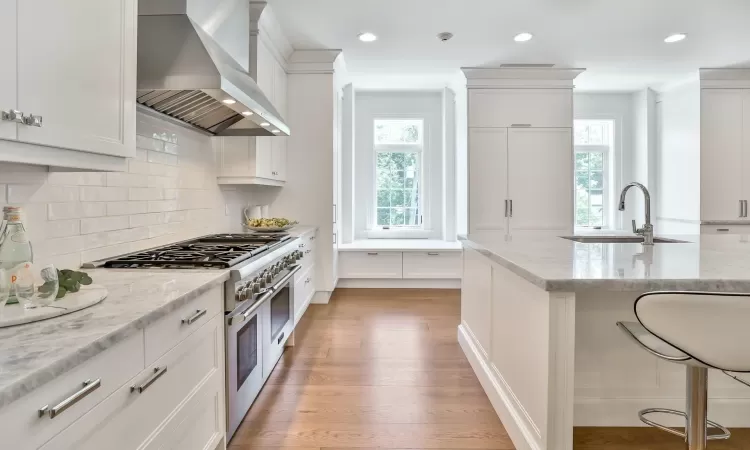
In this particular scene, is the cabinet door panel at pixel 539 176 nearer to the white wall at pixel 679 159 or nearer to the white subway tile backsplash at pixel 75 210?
the white wall at pixel 679 159

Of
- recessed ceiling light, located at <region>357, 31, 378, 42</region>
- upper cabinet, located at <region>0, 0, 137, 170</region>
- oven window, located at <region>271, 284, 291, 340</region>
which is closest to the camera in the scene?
upper cabinet, located at <region>0, 0, 137, 170</region>

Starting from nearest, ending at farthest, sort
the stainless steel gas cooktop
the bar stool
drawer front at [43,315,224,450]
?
drawer front at [43,315,224,450] < the bar stool < the stainless steel gas cooktop

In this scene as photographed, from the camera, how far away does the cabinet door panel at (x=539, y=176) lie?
507 cm

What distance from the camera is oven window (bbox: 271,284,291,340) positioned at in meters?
2.55

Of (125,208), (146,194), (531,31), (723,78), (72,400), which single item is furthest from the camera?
(723,78)

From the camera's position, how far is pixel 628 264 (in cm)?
176

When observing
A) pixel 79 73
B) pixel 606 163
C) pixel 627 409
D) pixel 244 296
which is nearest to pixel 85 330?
pixel 79 73

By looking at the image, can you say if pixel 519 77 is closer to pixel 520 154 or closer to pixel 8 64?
pixel 520 154

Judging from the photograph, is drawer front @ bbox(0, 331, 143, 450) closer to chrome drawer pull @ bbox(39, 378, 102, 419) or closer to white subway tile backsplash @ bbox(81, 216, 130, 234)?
chrome drawer pull @ bbox(39, 378, 102, 419)

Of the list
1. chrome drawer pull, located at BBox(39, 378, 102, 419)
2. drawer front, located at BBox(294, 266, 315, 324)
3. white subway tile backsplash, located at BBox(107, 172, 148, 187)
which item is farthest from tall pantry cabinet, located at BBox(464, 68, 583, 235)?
chrome drawer pull, located at BBox(39, 378, 102, 419)

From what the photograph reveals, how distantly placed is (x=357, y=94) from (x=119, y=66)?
4.64m

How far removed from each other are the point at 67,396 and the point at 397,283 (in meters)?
4.55

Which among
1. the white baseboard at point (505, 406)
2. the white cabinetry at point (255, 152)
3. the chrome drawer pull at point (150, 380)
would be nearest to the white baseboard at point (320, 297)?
the white cabinetry at point (255, 152)

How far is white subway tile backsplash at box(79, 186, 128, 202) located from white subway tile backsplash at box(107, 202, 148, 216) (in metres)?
0.03
